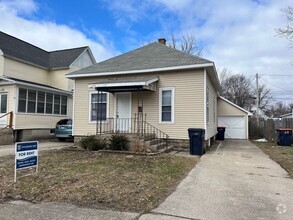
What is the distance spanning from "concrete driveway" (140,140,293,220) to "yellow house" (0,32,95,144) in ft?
44.0

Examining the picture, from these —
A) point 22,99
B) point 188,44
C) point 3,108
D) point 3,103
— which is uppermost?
point 188,44

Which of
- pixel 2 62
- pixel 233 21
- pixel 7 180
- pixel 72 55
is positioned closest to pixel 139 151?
pixel 7 180

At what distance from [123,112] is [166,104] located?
2.41 meters

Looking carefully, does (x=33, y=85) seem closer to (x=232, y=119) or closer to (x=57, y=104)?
(x=57, y=104)

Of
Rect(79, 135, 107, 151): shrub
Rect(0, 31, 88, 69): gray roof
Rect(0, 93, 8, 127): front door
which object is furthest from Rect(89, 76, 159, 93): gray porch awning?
Rect(0, 31, 88, 69): gray roof

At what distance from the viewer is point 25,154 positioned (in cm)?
614

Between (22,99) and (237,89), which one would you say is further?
(237,89)

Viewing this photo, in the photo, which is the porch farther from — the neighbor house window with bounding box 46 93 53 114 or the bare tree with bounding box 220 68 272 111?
the bare tree with bounding box 220 68 272 111

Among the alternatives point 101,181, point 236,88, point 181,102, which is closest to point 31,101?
point 181,102

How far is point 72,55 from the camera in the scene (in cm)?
2427

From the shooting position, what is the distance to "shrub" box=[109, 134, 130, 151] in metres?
10.8

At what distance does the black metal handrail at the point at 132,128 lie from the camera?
12514 mm

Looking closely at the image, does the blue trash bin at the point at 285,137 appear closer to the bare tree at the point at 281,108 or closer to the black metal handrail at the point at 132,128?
the black metal handrail at the point at 132,128

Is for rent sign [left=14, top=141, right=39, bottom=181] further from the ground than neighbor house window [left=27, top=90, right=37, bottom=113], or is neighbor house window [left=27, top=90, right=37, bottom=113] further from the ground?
neighbor house window [left=27, top=90, right=37, bottom=113]
